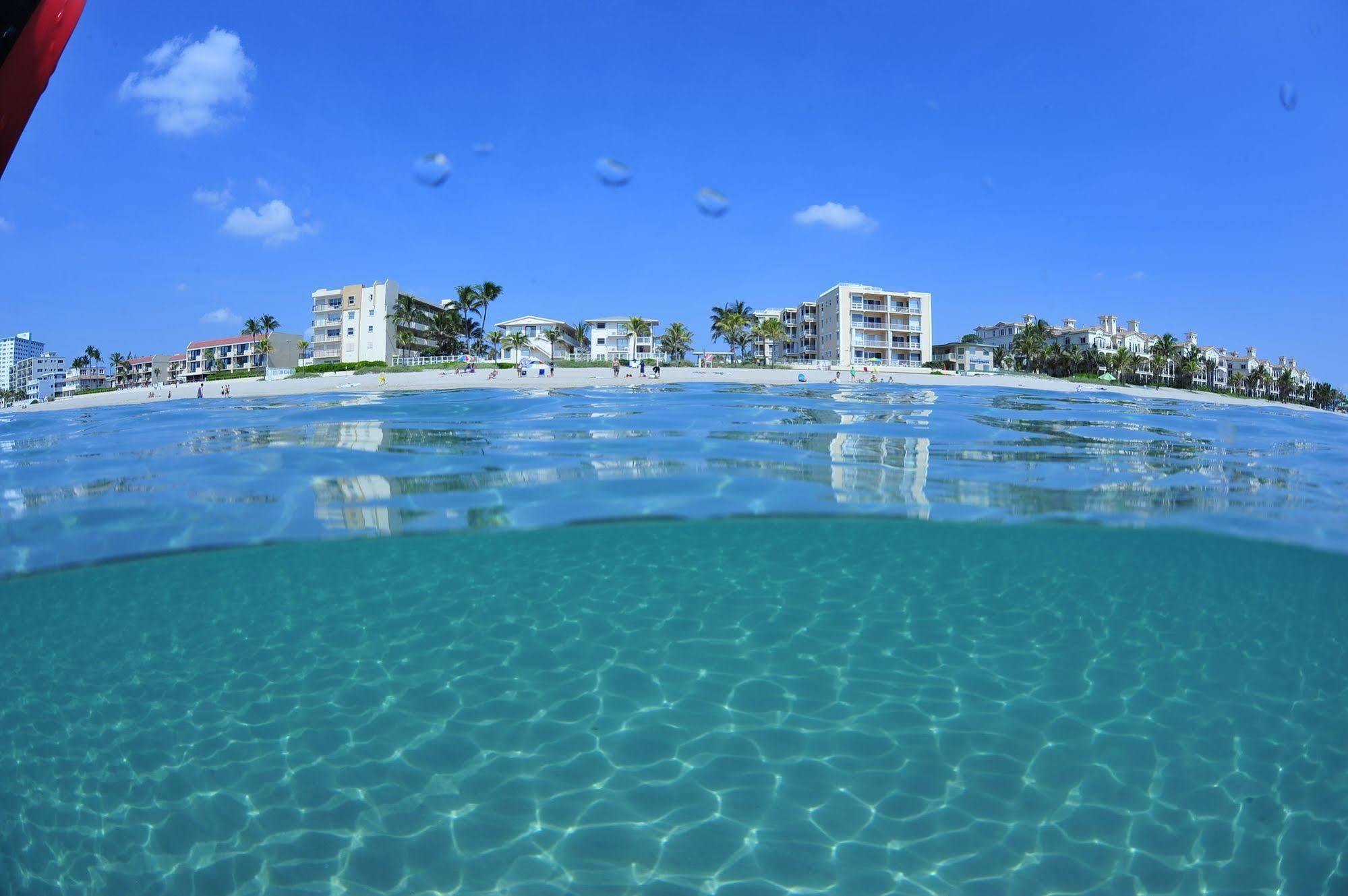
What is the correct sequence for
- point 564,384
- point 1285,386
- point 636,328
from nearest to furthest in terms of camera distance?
point 564,384, point 636,328, point 1285,386

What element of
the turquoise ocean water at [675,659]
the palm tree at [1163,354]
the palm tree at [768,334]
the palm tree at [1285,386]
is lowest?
the turquoise ocean water at [675,659]

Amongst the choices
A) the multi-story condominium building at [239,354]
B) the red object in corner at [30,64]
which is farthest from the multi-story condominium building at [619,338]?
the red object in corner at [30,64]

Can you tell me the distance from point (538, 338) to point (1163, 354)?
93.4 metres

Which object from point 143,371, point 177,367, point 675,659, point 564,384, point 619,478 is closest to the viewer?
point 675,659

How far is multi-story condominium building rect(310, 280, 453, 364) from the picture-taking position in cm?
10406

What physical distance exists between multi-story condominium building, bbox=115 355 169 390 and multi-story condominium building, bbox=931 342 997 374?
465 ft

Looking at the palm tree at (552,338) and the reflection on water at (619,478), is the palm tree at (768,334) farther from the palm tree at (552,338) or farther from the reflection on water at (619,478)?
the reflection on water at (619,478)

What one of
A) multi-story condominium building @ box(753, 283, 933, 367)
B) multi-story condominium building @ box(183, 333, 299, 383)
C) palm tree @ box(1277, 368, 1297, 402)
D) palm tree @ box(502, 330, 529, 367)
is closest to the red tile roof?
multi-story condominium building @ box(183, 333, 299, 383)

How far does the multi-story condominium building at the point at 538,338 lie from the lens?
109 metres

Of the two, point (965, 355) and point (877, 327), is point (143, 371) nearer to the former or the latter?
point (877, 327)

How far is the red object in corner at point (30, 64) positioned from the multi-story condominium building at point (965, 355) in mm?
116486

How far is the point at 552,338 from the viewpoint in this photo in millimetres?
106625

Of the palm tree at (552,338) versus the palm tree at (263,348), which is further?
the palm tree at (263,348)

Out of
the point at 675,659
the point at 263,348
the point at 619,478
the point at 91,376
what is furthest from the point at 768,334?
the point at 91,376
